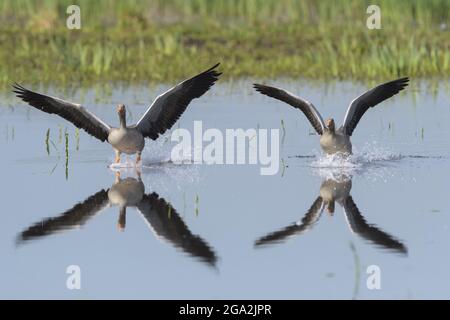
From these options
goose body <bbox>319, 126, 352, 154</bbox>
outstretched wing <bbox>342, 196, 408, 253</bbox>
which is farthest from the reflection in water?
goose body <bbox>319, 126, 352, 154</bbox>

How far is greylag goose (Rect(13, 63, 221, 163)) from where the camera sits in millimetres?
14234

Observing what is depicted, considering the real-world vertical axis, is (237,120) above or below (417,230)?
above

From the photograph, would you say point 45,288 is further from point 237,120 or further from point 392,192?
point 237,120

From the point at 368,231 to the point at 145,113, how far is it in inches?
187

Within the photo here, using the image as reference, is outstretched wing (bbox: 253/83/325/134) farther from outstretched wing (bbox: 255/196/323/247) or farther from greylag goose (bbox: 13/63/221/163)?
outstretched wing (bbox: 255/196/323/247)

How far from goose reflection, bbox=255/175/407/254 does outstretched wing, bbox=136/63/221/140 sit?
8.03ft

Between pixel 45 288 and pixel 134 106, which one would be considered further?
pixel 134 106

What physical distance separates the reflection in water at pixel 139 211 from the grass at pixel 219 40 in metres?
9.91

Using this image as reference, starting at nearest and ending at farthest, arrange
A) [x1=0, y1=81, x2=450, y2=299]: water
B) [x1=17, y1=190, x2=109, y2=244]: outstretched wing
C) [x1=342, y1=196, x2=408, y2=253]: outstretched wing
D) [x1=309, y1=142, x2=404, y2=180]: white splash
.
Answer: [x1=0, y1=81, x2=450, y2=299]: water
[x1=342, y1=196, x2=408, y2=253]: outstretched wing
[x1=17, y1=190, x2=109, y2=244]: outstretched wing
[x1=309, y1=142, x2=404, y2=180]: white splash

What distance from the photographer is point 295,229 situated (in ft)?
33.5

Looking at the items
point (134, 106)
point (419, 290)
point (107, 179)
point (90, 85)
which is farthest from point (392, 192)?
point (90, 85)

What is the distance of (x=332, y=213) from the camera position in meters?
10.9
